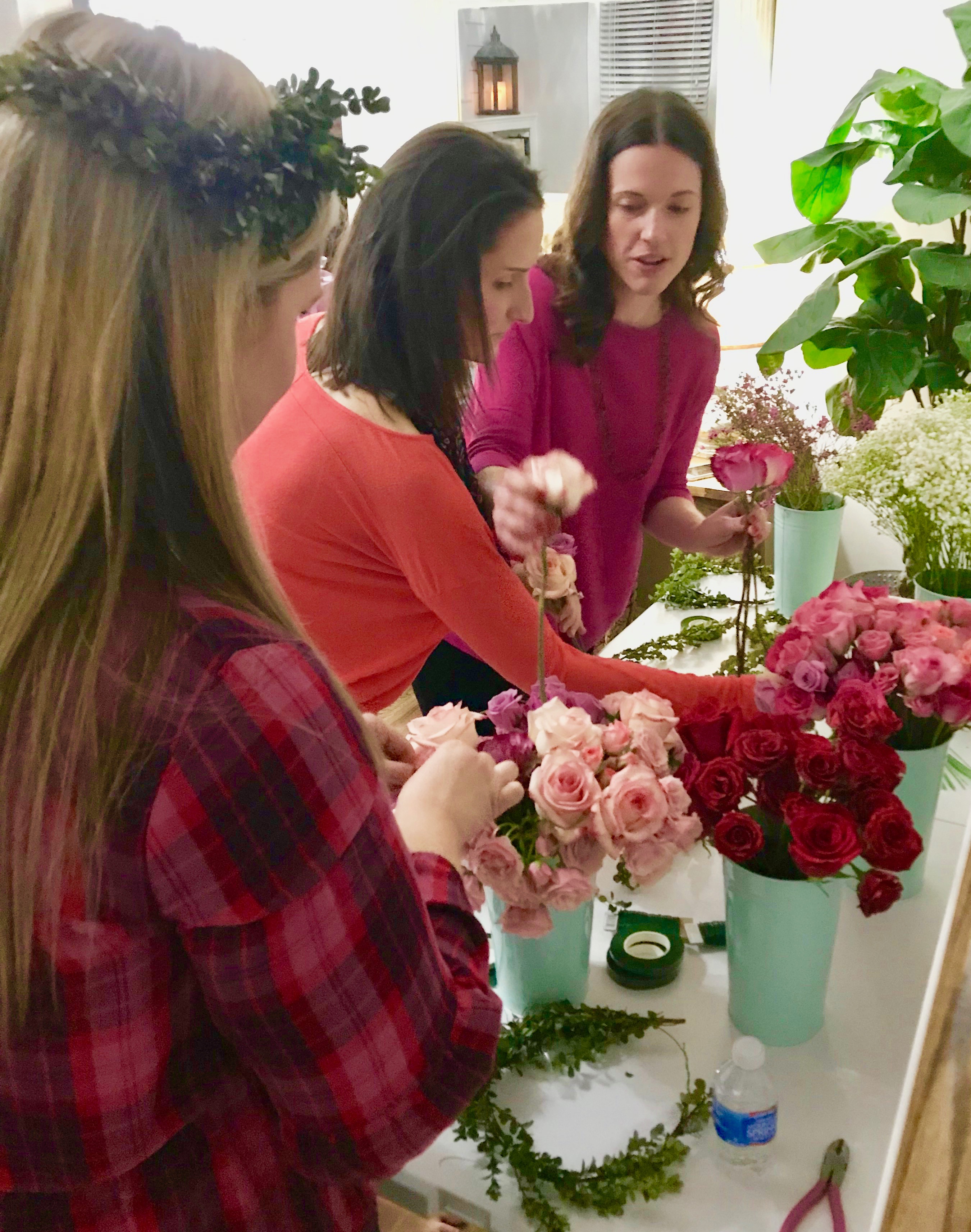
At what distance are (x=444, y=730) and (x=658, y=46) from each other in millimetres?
2855

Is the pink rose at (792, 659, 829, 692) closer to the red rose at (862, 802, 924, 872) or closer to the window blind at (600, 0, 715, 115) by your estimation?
the red rose at (862, 802, 924, 872)

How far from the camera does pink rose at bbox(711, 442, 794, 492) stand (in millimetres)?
1202

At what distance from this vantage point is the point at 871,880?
83cm

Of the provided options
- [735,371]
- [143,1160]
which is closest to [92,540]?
[143,1160]

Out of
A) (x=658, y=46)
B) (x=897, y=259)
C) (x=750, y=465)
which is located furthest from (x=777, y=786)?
(x=658, y=46)

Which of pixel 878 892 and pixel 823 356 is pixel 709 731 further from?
pixel 823 356

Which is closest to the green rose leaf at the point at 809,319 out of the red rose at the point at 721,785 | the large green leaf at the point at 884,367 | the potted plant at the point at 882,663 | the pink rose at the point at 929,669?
the large green leaf at the point at 884,367

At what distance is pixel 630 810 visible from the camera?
0.84 m

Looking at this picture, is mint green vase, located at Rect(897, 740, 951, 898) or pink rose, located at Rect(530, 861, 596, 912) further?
mint green vase, located at Rect(897, 740, 951, 898)

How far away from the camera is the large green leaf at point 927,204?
2.01 meters

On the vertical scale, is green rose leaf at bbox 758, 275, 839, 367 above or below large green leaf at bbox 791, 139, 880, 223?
below

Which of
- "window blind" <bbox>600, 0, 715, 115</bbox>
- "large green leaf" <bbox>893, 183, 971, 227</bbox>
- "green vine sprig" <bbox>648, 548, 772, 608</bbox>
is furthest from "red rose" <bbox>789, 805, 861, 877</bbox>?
"window blind" <bbox>600, 0, 715, 115</bbox>

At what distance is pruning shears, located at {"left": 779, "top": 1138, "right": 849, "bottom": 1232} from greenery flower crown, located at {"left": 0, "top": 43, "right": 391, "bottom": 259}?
770mm

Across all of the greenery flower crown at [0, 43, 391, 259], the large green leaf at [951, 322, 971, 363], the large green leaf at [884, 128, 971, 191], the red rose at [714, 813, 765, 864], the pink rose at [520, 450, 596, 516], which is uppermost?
the large green leaf at [884, 128, 971, 191]
